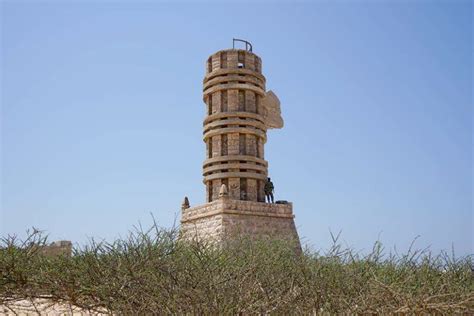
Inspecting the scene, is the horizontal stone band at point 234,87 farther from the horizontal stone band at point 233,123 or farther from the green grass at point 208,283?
the green grass at point 208,283

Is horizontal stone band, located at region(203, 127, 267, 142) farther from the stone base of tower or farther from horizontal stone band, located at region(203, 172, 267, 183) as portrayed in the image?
the stone base of tower

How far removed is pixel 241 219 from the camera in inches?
635

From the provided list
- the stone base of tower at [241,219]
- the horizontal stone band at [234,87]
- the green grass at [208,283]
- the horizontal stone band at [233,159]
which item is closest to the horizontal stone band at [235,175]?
the horizontal stone band at [233,159]

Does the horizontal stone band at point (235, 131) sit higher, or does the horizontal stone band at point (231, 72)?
the horizontal stone band at point (231, 72)

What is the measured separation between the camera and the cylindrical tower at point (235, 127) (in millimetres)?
17750

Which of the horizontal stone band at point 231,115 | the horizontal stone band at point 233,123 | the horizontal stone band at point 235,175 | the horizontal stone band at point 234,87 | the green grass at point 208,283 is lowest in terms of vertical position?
the green grass at point 208,283

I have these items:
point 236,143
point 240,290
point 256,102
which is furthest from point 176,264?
point 256,102

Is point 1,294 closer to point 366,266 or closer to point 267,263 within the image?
point 267,263

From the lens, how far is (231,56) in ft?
61.5

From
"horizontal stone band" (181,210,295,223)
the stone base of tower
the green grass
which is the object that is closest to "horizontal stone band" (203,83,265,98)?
the stone base of tower

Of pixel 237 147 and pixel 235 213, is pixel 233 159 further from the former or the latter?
pixel 235 213

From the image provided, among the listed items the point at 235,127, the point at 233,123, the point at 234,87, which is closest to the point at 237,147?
the point at 235,127

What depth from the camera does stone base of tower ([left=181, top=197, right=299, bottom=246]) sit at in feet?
51.6

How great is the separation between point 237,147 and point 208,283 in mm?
12327
